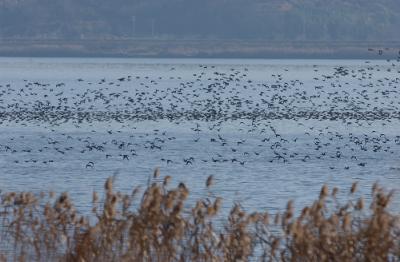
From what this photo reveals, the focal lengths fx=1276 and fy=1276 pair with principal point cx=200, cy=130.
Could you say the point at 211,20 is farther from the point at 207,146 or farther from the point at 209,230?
the point at 209,230

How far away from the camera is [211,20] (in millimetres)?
169625

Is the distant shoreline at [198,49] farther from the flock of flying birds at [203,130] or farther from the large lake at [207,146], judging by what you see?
the large lake at [207,146]

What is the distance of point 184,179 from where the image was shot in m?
25.2

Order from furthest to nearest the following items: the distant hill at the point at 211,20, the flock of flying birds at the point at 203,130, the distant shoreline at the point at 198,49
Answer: the distant hill at the point at 211,20 < the distant shoreline at the point at 198,49 < the flock of flying birds at the point at 203,130

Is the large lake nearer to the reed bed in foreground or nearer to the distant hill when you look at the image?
the reed bed in foreground

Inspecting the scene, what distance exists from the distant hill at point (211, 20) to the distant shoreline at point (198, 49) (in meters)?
23.5

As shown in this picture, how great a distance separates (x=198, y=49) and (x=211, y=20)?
117 feet

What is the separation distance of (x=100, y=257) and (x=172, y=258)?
1.99ft

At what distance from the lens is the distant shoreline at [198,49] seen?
130625 mm

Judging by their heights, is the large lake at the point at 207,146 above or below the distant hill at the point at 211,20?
above

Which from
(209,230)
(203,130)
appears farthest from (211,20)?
(209,230)

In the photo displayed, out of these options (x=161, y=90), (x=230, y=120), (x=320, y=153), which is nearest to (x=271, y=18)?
(x=161, y=90)

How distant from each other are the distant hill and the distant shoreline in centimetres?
2353

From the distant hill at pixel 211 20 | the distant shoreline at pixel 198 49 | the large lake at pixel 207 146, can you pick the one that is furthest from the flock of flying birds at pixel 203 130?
the distant hill at pixel 211 20
